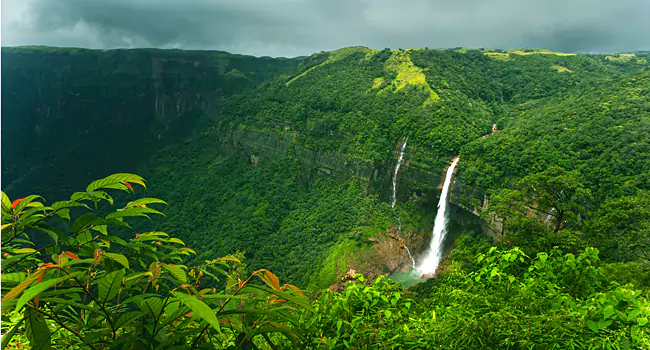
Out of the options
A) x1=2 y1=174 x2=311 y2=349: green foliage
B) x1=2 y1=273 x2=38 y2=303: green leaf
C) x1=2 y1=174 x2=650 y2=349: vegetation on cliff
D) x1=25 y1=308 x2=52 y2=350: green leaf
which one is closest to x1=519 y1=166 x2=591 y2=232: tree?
x1=2 y1=174 x2=650 y2=349: vegetation on cliff

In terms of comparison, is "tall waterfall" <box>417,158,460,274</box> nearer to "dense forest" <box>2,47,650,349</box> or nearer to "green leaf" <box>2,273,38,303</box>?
"dense forest" <box>2,47,650,349</box>

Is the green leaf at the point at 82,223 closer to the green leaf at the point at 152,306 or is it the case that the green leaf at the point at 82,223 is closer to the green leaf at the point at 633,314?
the green leaf at the point at 152,306

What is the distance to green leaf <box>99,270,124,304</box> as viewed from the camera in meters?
1.25

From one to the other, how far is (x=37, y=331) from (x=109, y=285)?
0.29 m

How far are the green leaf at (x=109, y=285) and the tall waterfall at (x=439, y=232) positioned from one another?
29.5m

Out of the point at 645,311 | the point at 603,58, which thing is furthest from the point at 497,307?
the point at 603,58

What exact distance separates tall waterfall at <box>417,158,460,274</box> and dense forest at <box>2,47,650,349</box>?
861 millimetres

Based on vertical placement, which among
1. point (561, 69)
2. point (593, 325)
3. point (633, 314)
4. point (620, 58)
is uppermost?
point (620, 58)

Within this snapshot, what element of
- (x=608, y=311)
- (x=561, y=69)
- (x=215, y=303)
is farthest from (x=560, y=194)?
(x=561, y=69)

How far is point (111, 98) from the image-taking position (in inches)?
2953

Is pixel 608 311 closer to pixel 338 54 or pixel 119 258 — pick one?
pixel 119 258

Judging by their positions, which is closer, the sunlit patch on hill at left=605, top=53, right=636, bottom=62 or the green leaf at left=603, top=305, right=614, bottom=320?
the green leaf at left=603, top=305, right=614, bottom=320

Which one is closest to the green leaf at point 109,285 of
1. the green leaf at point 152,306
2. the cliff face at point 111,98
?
the green leaf at point 152,306

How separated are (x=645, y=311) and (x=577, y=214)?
58.3ft
